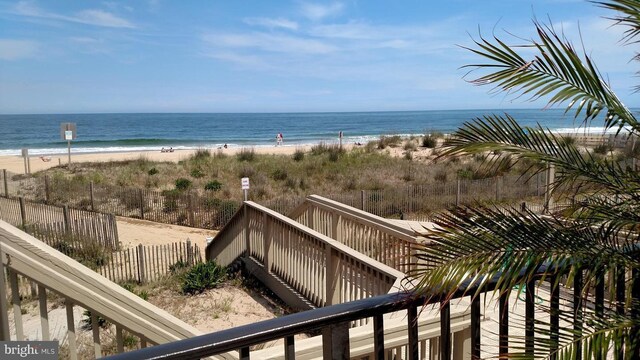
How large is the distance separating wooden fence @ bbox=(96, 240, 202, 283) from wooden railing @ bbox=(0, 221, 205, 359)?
798 centimetres

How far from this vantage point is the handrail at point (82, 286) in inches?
73.7

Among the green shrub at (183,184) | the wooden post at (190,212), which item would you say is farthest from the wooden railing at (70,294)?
the green shrub at (183,184)

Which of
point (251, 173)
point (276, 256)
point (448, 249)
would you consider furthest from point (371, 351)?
point (251, 173)

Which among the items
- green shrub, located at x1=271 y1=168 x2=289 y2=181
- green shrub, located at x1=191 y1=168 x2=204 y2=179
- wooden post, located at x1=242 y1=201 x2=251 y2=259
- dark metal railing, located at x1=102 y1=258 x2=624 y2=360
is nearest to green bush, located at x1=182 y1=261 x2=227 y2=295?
wooden post, located at x1=242 y1=201 x2=251 y2=259

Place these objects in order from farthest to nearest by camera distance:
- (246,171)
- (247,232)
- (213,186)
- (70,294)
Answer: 1. (246,171)
2. (213,186)
3. (247,232)
4. (70,294)

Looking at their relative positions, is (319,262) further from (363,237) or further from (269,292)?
(269,292)

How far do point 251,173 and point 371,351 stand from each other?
20419 millimetres

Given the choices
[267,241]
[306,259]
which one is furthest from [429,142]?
[306,259]

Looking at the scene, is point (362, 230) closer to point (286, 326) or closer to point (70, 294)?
point (70, 294)

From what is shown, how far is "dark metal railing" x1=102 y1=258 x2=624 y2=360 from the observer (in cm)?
145

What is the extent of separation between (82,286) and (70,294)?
0.05 m

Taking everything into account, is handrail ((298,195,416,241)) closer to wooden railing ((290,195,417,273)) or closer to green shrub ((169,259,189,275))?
wooden railing ((290,195,417,273))

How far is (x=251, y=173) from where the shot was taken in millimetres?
22531

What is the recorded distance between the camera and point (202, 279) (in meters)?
8.05
